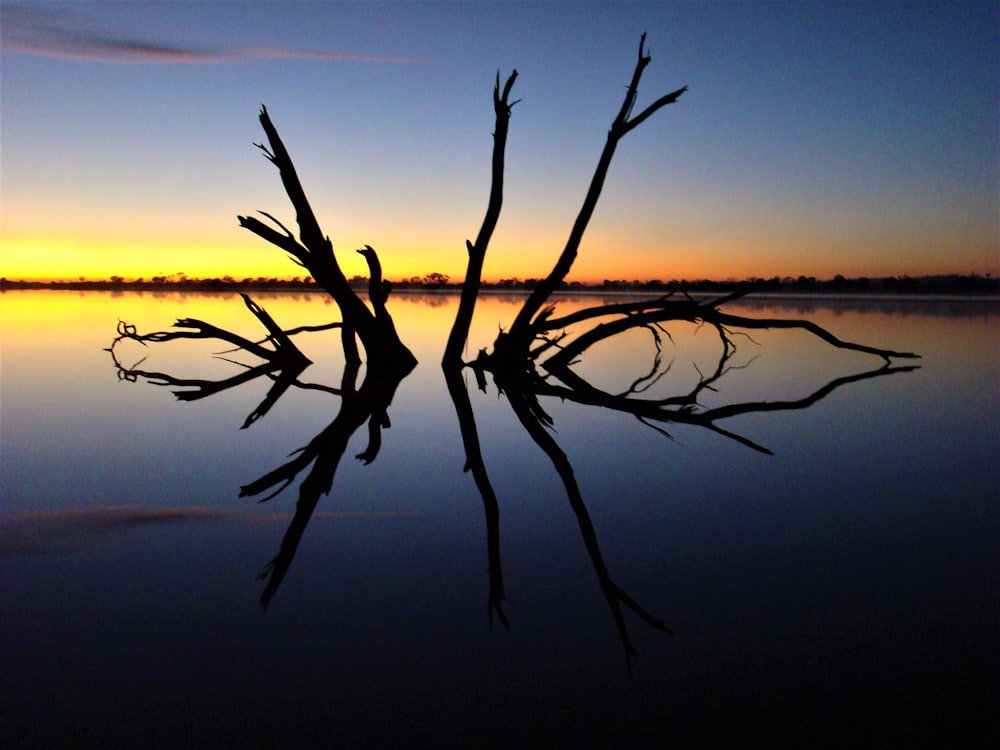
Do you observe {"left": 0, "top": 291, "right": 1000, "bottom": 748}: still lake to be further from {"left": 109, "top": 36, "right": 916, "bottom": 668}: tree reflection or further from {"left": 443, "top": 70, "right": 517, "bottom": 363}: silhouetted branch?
{"left": 443, "top": 70, "right": 517, "bottom": 363}: silhouetted branch

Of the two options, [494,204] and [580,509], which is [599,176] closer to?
[494,204]

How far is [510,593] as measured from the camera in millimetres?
2684

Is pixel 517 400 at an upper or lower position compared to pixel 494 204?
lower

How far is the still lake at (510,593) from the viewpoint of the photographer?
1889 mm

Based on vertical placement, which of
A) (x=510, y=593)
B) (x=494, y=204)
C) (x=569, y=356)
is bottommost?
(x=569, y=356)

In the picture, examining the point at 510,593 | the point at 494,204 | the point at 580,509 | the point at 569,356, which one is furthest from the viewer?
the point at 569,356

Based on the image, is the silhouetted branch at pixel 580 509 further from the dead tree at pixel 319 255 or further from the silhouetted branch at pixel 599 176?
the dead tree at pixel 319 255

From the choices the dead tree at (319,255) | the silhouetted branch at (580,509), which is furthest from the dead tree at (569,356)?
the dead tree at (319,255)

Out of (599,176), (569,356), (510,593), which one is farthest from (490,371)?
(510,593)

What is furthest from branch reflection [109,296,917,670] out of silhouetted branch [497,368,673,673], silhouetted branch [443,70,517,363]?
silhouetted branch [443,70,517,363]

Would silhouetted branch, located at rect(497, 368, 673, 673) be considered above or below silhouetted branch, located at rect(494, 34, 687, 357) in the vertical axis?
below

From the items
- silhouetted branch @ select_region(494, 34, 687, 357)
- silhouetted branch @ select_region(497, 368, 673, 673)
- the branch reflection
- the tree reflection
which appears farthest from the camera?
silhouetted branch @ select_region(494, 34, 687, 357)

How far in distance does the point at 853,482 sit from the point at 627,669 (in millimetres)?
2886

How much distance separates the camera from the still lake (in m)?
1.89
